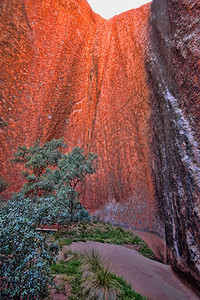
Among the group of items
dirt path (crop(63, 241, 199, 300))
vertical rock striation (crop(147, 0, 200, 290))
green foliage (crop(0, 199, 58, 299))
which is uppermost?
vertical rock striation (crop(147, 0, 200, 290))

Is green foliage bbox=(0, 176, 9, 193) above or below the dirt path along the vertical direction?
above

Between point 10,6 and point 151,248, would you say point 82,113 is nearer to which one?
point 10,6

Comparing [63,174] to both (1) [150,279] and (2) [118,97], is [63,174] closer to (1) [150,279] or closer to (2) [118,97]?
(1) [150,279]

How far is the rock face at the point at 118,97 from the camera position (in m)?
7.06

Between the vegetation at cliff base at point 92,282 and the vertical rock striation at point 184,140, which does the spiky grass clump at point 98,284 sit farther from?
the vertical rock striation at point 184,140

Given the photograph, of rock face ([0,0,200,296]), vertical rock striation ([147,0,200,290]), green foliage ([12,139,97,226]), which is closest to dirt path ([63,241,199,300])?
vertical rock striation ([147,0,200,290])

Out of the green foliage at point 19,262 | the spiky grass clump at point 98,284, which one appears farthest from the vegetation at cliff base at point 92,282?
the green foliage at point 19,262

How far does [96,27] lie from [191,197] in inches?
1150

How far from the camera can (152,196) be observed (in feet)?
44.8

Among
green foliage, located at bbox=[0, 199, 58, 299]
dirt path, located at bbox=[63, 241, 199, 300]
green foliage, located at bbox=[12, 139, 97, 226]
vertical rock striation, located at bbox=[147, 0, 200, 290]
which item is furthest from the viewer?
green foliage, located at bbox=[12, 139, 97, 226]

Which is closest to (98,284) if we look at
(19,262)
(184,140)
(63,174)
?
(19,262)

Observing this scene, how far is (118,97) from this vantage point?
20.9 metres

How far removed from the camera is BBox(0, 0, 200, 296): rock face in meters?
7.06

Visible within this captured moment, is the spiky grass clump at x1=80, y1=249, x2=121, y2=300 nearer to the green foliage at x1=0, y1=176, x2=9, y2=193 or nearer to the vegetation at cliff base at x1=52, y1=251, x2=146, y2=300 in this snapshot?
the vegetation at cliff base at x1=52, y1=251, x2=146, y2=300
